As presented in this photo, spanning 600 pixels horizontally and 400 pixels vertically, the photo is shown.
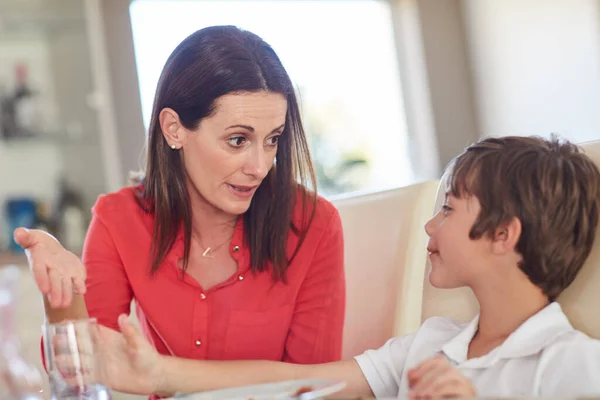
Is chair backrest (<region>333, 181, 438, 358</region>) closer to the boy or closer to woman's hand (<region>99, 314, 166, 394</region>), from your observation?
the boy

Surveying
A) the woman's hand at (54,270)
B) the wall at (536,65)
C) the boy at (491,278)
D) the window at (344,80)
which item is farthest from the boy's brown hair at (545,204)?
the window at (344,80)

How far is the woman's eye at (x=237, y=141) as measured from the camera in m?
A: 1.49

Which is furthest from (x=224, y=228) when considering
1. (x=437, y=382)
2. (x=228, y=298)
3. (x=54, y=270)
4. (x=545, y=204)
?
(x=437, y=382)

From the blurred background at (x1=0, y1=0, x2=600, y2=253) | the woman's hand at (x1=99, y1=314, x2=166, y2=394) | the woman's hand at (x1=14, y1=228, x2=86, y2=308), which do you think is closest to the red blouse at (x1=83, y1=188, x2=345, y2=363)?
the woman's hand at (x1=14, y1=228, x2=86, y2=308)

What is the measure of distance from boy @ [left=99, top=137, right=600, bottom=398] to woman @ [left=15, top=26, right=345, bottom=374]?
356 mm

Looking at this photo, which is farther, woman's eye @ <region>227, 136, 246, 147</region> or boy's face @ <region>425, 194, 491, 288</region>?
woman's eye @ <region>227, 136, 246, 147</region>

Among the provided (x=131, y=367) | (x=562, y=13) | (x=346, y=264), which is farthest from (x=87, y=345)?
(x=562, y=13)

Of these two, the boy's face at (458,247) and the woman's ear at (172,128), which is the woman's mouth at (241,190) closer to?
the woman's ear at (172,128)

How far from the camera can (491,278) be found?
1.18m

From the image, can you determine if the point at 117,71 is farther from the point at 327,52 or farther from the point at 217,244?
the point at 217,244

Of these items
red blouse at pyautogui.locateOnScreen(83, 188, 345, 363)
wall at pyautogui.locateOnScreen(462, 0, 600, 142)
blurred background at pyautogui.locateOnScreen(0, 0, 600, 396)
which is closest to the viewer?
red blouse at pyautogui.locateOnScreen(83, 188, 345, 363)

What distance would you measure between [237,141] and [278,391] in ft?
2.21

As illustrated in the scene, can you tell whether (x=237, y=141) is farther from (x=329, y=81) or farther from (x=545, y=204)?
(x=329, y=81)

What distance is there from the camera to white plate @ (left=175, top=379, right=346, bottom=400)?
2.71 feet
